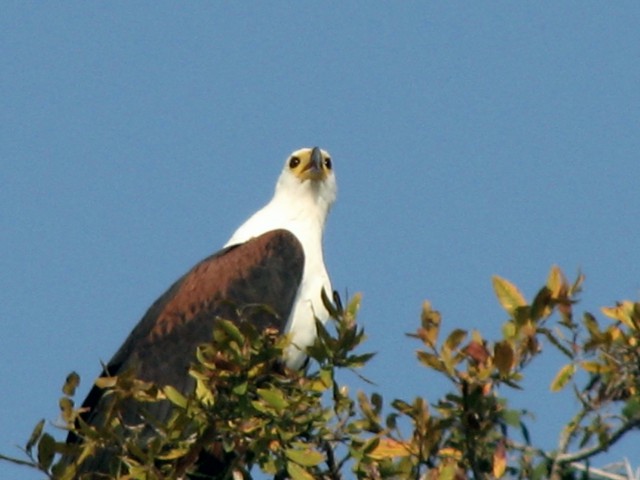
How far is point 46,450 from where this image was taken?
16.3ft

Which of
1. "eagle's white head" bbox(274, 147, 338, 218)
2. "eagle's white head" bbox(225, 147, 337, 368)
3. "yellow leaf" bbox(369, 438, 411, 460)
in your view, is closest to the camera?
"yellow leaf" bbox(369, 438, 411, 460)

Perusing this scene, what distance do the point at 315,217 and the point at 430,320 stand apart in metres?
3.73

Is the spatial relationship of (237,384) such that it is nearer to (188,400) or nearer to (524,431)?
(188,400)

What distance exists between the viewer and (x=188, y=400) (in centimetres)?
498

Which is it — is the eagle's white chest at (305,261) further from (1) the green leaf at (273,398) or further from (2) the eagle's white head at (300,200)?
(1) the green leaf at (273,398)

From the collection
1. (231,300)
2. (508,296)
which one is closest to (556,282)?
(508,296)

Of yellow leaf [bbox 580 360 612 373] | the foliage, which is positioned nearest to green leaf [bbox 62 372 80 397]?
the foliage

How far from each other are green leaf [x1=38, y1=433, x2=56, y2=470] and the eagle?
205cm

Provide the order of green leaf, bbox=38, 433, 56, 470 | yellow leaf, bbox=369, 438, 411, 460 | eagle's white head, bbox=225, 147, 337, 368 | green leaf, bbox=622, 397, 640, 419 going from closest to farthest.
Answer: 1. green leaf, bbox=622, 397, 640, 419
2. green leaf, bbox=38, 433, 56, 470
3. yellow leaf, bbox=369, 438, 411, 460
4. eagle's white head, bbox=225, 147, 337, 368

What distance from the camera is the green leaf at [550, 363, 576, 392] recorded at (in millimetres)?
4816

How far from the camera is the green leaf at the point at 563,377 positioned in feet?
15.8

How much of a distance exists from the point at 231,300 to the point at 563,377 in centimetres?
298

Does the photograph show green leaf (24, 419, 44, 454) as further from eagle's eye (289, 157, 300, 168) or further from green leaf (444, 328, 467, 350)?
eagle's eye (289, 157, 300, 168)

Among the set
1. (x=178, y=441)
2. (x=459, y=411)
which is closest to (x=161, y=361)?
(x=178, y=441)
